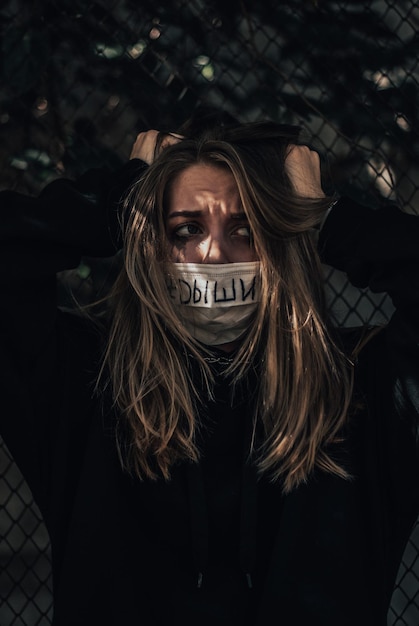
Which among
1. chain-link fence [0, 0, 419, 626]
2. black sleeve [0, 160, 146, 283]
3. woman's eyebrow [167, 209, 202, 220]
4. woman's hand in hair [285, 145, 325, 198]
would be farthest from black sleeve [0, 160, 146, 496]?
chain-link fence [0, 0, 419, 626]

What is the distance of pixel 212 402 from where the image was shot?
246cm

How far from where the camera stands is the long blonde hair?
234 centimetres

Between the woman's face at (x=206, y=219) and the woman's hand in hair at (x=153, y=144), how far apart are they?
0.13 metres

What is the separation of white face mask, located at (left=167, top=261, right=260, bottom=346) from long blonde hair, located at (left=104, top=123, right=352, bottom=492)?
30 millimetres

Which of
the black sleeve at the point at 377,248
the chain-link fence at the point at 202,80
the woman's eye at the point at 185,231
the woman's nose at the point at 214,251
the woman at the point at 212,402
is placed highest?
the chain-link fence at the point at 202,80

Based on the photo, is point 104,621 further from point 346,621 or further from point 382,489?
point 382,489

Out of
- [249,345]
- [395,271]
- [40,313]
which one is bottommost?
[40,313]

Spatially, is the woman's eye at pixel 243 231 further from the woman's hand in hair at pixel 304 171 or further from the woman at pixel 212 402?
the woman's hand in hair at pixel 304 171

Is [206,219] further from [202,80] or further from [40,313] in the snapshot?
[202,80]

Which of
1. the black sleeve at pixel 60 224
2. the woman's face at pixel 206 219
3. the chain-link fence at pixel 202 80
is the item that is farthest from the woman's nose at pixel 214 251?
the chain-link fence at pixel 202 80

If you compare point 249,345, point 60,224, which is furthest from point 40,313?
point 249,345

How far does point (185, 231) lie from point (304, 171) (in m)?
0.32

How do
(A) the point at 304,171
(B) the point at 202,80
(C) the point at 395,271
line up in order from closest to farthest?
(C) the point at 395,271, (A) the point at 304,171, (B) the point at 202,80

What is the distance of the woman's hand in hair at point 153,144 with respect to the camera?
8.31 ft
